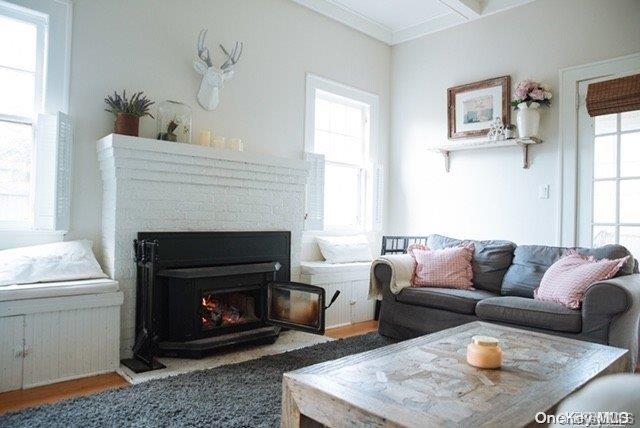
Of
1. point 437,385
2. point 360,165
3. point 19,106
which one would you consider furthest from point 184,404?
point 360,165

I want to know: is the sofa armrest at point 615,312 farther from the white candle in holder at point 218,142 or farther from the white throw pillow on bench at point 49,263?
the white throw pillow on bench at point 49,263

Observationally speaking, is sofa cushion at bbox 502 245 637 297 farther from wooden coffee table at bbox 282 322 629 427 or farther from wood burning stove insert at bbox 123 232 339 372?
wood burning stove insert at bbox 123 232 339 372

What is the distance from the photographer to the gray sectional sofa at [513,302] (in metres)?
2.57

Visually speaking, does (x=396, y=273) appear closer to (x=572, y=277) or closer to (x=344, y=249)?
(x=344, y=249)

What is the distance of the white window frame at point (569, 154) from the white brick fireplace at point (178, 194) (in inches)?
89.6

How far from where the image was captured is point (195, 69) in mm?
3467

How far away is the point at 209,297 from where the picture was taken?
10.9ft

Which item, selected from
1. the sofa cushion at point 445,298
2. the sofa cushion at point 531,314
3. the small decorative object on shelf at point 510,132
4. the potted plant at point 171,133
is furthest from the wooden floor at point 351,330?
the small decorative object on shelf at point 510,132

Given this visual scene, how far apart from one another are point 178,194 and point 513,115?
308 cm

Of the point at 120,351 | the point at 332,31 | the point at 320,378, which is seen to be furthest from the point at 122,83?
the point at 320,378

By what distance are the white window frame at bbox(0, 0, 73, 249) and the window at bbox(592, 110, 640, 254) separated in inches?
160

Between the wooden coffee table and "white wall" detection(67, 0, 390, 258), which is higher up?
"white wall" detection(67, 0, 390, 258)

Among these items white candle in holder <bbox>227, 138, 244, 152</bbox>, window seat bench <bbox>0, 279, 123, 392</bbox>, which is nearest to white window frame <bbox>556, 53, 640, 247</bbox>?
white candle in holder <bbox>227, 138, 244, 152</bbox>

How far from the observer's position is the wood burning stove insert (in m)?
2.89
